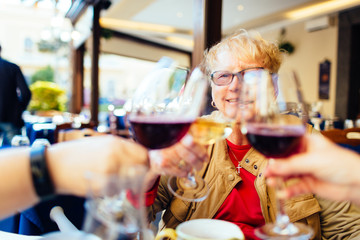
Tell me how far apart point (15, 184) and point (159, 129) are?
297mm

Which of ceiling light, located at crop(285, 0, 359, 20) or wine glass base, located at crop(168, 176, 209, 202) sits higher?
ceiling light, located at crop(285, 0, 359, 20)

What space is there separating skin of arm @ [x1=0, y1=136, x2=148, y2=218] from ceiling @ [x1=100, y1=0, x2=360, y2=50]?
6737mm

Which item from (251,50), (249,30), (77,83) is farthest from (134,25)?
(251,50)

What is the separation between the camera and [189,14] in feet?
26.6

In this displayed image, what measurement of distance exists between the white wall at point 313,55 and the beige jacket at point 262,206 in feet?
21.7

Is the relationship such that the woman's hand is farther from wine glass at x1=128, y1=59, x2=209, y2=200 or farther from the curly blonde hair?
the curly blonde hair

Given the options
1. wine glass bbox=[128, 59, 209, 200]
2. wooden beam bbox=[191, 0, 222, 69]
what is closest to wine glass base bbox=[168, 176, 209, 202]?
wine glass bbox=[128, 59, 209, 200]

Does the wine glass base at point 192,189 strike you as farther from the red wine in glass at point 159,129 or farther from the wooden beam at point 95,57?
the wooden beam at point 95,57

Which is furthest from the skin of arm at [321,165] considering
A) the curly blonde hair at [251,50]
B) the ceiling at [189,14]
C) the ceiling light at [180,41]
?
the ceiling light at [180,41]

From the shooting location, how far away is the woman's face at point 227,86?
129 cm

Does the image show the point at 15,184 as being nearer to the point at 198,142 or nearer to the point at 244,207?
the point at 198,142

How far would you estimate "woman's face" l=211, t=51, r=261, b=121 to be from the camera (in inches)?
50.7

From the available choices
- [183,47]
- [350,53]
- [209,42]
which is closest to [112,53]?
[183,47]

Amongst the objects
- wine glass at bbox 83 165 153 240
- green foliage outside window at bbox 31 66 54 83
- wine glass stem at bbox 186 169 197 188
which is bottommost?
wine glass stem at bbox 186 169 197 188
